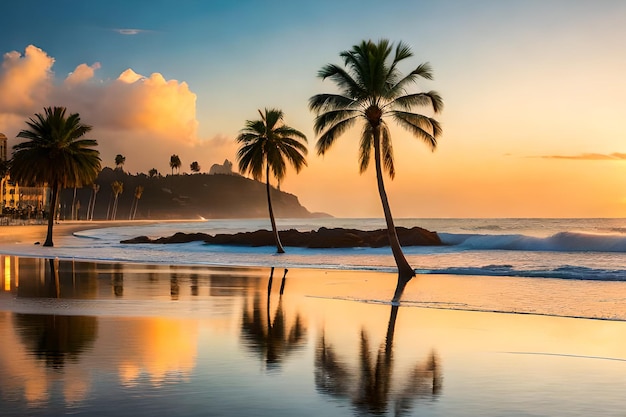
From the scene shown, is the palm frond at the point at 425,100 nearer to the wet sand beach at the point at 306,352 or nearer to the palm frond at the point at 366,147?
the palm frond at the point at 366,147

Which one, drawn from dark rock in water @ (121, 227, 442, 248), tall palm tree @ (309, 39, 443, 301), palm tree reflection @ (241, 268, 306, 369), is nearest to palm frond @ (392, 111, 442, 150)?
tall palm tree @ (309, 39, 443, 301)

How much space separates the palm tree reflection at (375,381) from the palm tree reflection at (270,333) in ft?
2.32

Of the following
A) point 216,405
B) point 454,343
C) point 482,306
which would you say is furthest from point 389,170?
point 216,405

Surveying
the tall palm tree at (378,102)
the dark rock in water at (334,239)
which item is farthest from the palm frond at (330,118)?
the dark rock in water at (334,239)

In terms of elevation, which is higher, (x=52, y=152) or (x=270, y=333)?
(x=52, y=152)

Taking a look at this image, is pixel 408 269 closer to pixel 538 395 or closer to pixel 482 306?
pixel 482 306

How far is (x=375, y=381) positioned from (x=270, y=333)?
4879 mm

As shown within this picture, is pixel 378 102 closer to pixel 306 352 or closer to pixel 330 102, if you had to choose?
pixel 330 102

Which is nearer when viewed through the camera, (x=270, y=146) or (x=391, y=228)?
(x=391, y=228)

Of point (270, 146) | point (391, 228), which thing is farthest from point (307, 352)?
point (270, 146)

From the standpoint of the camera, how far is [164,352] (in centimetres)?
1234

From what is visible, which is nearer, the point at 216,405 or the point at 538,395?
the point at 216,405

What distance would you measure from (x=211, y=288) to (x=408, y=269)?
36.8 ft

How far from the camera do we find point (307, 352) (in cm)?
1280
